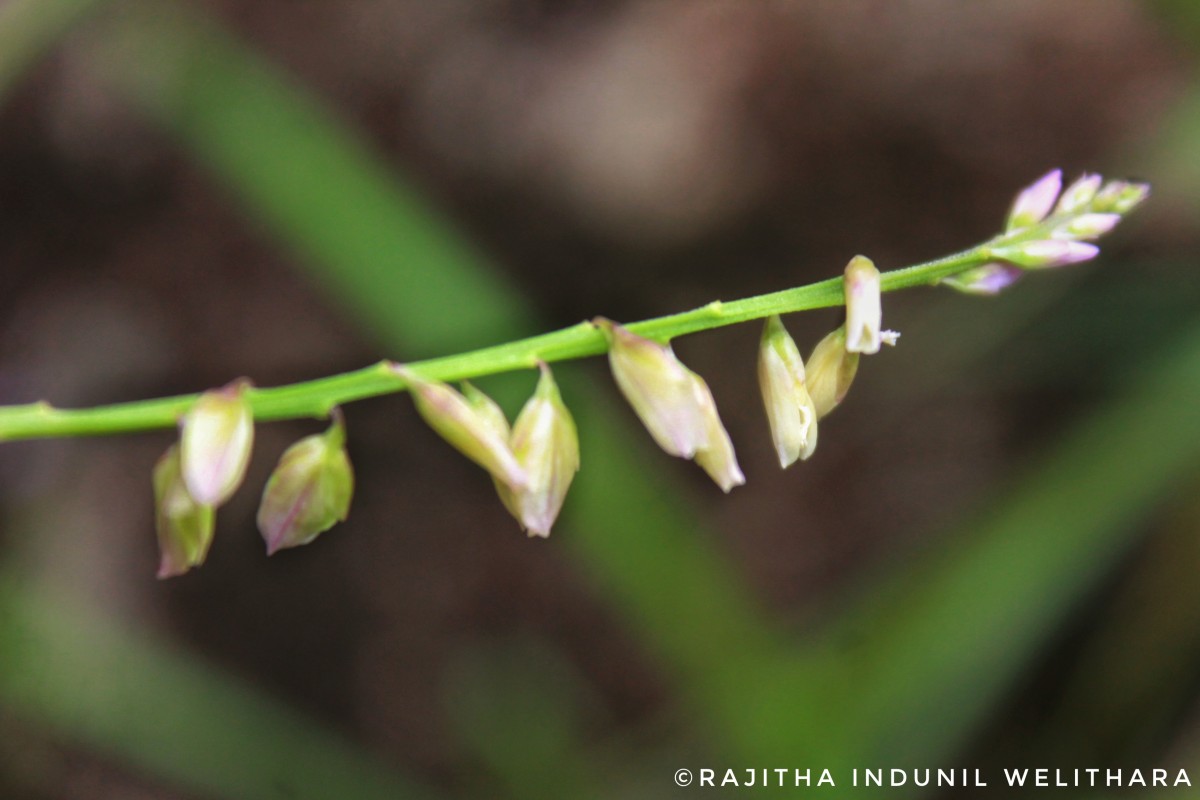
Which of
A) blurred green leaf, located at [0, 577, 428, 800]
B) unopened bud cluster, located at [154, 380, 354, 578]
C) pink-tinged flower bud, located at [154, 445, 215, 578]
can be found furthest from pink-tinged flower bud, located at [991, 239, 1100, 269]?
blurred green leaf, located at [0, 577, 428, 800]

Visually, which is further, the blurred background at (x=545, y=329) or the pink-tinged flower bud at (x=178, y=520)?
the blurred background at (x=545, y=329)

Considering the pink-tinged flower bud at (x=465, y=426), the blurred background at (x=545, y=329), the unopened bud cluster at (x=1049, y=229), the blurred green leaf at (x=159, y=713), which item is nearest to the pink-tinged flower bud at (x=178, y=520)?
the pink-tinged flower bud at (x=465, y=426)

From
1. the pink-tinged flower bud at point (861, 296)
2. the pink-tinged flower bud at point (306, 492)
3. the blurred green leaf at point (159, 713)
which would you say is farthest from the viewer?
the blurred green leaf at point (159, 713)

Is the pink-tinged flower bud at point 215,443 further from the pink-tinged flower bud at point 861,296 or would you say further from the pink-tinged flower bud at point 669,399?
the pink-tinged flower bud at point 861,296

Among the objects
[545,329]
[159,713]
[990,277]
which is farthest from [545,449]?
[159,713]

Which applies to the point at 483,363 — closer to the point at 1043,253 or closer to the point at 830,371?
the point at 830,371

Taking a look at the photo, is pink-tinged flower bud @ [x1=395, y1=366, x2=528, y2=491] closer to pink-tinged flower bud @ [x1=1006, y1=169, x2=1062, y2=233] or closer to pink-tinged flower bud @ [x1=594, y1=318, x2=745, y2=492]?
pink-tinged flower bud @ [x1=594, y1=318, x2=745, y2=492]
